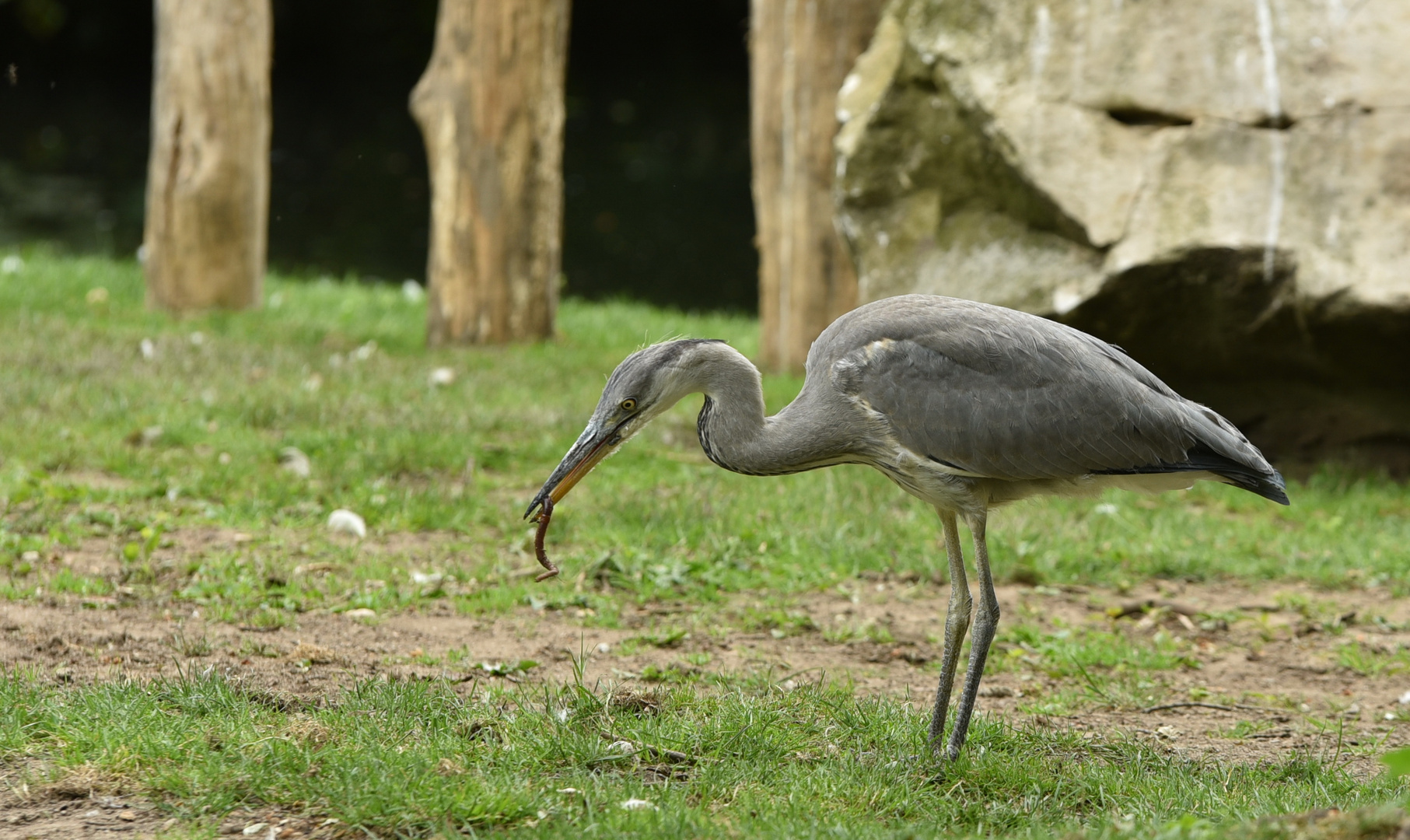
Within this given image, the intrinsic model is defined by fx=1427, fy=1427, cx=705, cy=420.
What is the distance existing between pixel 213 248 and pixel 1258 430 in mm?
7458

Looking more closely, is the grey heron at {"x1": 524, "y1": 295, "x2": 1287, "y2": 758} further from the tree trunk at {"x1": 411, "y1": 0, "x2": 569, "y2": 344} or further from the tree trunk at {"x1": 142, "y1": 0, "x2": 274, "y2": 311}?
the tree trunk at {"x1": 142, "y1": 0, "x2": 274, "y2": 311}

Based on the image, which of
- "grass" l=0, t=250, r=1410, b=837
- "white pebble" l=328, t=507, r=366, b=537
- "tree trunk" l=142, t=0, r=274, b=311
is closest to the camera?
"grass" l=0, t=250, r=1410, b=837

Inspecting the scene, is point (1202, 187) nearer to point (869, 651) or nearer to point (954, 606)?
point (869, 651)

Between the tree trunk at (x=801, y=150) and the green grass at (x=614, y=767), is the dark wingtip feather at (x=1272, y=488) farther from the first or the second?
the tree trunk at (x=801, y=150)

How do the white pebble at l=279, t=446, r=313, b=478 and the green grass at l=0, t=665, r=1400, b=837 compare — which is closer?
the green grass at l=0, t=665, r=1400, b=837

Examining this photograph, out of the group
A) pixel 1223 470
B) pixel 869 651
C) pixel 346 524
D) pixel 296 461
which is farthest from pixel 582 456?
pixel 296 461

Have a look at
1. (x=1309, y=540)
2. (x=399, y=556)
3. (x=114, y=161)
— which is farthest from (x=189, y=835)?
(x=114, y=161)

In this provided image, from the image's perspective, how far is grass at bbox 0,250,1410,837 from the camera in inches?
149

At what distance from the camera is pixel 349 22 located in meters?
29.8

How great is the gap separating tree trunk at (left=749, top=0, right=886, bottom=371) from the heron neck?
16.2 feet

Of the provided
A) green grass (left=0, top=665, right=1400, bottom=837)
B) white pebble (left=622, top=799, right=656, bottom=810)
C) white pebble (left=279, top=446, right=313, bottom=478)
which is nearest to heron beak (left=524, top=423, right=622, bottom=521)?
green grass (left=0, top=665, right=1400, bottom=837)

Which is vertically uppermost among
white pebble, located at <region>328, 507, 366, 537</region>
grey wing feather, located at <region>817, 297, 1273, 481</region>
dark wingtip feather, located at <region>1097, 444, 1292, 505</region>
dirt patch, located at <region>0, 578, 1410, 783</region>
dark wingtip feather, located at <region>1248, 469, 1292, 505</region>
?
grey wing feather, located at <region>817, 297, 1273, 481</region>

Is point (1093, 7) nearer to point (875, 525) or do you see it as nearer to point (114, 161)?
point (875, 525)

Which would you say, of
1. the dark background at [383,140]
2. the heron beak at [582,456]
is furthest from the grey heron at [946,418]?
the dark background at [383,140]
